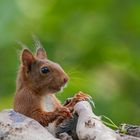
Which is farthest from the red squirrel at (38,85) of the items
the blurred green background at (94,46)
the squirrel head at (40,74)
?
the blurred green background at (94,46)

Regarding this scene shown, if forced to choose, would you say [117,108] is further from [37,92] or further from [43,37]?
[37,92]

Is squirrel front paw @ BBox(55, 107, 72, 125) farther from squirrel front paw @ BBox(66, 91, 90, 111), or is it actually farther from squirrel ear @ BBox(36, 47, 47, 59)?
squirrel ear @ BBox(36, 47, 47, 59)

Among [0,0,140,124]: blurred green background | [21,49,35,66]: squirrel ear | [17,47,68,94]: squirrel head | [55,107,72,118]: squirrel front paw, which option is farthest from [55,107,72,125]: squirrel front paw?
[0,0,140,124]: blurred green background

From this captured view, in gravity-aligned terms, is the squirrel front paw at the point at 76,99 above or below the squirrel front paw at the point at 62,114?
above

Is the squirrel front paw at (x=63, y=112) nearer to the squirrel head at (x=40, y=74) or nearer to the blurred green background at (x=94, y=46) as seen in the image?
the squirrel head at (x=40, y=74)

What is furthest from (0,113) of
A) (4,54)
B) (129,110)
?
(129,110)

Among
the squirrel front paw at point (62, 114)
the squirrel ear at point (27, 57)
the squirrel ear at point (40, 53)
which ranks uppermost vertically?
the squirrel ear at point (40, 53)

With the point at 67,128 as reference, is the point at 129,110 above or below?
above
